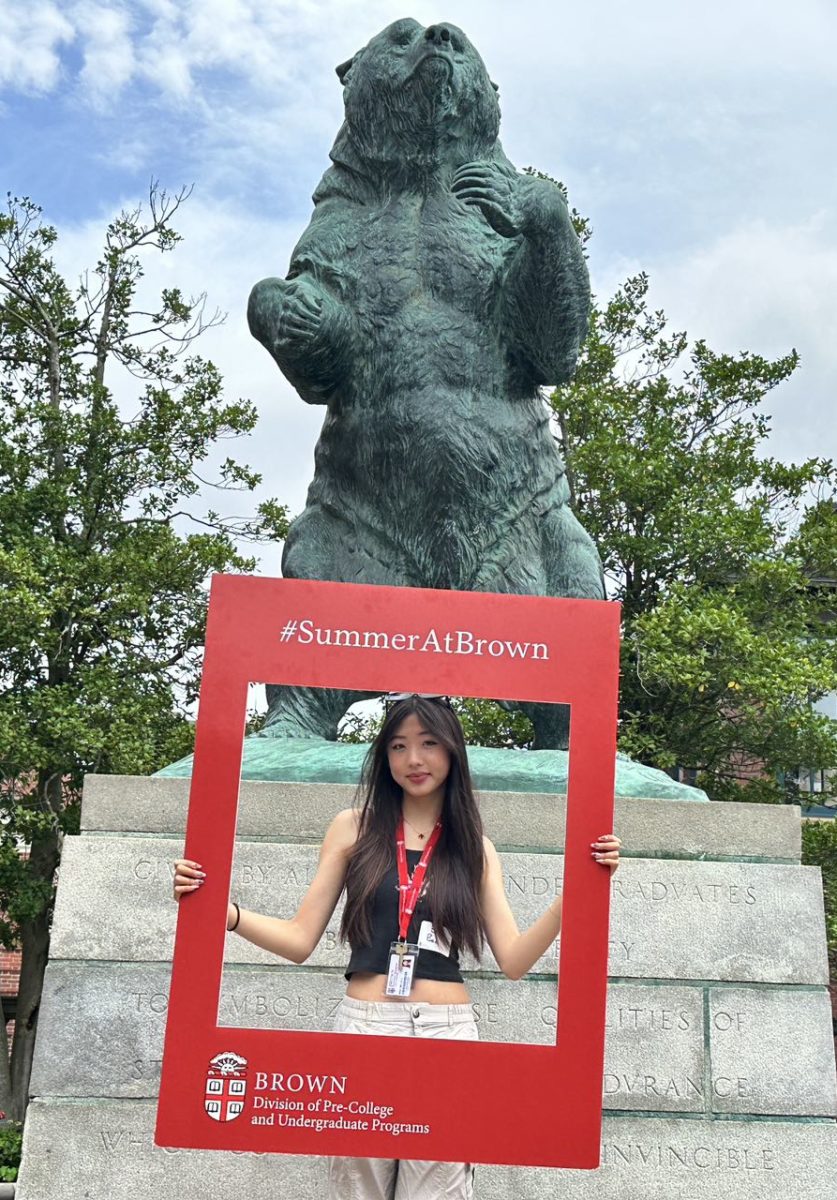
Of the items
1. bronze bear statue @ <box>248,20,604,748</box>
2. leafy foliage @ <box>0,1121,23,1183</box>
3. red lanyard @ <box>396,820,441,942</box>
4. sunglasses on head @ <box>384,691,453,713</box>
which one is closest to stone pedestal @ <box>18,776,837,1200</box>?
bronze bear statue @ <box>248,20,604,748</box>

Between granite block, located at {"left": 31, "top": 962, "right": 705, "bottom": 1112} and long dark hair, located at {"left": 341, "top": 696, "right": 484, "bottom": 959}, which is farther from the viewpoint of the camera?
granite block, located at {"left": 31, "top": 962, "right": 705, "bottom": 1112}

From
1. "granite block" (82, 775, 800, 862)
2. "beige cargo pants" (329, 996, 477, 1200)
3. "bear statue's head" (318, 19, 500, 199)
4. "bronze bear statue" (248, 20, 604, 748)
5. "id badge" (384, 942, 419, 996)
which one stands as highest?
"bear statue's head" (318, 19, 500, 199)

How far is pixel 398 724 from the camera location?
3.00 metres

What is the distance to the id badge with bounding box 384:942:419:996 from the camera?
110 inches

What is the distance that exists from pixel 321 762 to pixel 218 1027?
199 centimetres

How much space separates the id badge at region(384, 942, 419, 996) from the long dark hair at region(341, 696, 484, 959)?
7 centimetres

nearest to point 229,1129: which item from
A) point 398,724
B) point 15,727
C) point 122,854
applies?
point 398,724

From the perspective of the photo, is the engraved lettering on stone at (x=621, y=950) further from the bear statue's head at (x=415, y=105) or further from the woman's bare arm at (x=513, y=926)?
the bear statue's head at (x=415, y=105)

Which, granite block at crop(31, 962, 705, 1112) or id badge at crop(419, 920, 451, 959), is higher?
id badge at crop(419, 920, 451, 959)

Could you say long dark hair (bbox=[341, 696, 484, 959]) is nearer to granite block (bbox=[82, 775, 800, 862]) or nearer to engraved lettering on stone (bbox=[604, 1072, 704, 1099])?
granite block (bbox=[82, 775, 800, 862])

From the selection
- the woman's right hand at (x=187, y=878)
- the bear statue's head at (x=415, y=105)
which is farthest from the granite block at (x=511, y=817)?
the bear statue's head at (x=415, y=105)

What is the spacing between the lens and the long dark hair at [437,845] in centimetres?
284

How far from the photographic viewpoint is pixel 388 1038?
2.76 meters

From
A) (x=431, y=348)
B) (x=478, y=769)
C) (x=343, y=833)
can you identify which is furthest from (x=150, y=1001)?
(x=431, y=348)
